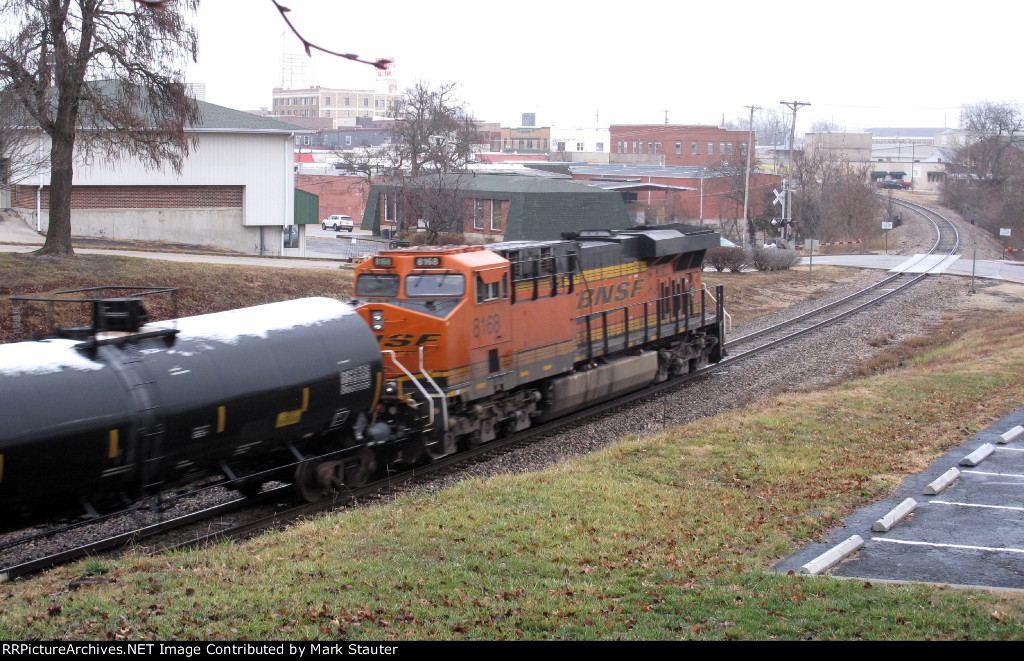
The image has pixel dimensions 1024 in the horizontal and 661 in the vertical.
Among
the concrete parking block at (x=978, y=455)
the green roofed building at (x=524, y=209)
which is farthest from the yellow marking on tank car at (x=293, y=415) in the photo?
the green roofed building at (x=524, y=209)

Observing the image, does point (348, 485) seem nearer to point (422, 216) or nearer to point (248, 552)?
point (248, 552)

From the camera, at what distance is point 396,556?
9789 millimetres

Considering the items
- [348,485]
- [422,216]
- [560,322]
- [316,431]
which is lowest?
[348,485]

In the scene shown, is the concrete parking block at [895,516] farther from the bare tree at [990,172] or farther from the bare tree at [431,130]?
the bare tree at [990,172]

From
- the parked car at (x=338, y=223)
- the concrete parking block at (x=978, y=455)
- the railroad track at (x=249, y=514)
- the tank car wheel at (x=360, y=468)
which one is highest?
the parked car at (x=338, y=223)

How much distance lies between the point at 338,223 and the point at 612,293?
192 ft

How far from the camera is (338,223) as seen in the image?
3024 inches

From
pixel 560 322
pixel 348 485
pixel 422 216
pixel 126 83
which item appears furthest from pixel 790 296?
pixel 348 485

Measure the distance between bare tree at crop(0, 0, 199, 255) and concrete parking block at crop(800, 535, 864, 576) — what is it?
69.5 ft

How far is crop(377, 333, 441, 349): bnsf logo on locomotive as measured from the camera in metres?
15.5

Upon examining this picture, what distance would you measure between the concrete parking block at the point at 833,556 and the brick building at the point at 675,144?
96.1 meters

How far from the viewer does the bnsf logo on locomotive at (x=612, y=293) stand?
66.2 ft

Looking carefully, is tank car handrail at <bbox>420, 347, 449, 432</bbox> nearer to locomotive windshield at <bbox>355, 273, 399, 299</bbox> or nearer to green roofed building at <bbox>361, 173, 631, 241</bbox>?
locomotive windshield at <bbox>355, 273, 399, 299</bbox>

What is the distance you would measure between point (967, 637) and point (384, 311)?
35.9ft
